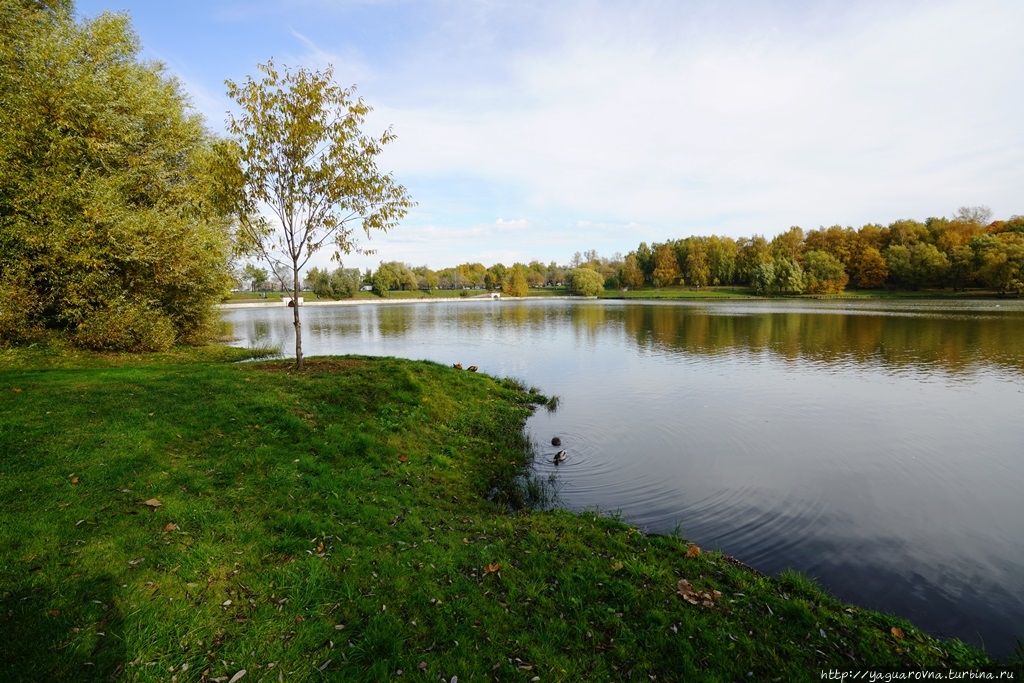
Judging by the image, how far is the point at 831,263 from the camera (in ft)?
346

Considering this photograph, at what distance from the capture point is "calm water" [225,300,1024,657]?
810 centimetres

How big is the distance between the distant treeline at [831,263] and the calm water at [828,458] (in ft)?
247

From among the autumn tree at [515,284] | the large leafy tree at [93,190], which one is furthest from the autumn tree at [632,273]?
the large leafy tree at [93,190]

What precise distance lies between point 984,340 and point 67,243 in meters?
53.0

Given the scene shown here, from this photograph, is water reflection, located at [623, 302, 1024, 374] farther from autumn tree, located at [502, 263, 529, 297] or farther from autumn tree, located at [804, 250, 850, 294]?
autumn tree, located at [502, 263, 529, 297]

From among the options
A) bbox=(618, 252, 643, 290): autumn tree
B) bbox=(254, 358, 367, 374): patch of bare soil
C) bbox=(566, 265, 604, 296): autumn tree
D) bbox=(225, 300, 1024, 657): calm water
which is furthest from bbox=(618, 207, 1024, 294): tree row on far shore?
bbox=(254, 358, 367, 374): patch of bare soil

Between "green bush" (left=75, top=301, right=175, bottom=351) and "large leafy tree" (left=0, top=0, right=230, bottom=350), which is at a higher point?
"large leafy tree" (left=0, top=0, right=230, bottom=350)

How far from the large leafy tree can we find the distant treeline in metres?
112

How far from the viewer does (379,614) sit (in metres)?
5.55

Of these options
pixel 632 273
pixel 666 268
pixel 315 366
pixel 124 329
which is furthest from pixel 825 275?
pixel 124 329

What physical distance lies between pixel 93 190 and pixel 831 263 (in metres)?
125

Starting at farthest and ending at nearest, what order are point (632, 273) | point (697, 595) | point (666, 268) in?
point (632, 273) → point (666, 268) → point (697, 595)

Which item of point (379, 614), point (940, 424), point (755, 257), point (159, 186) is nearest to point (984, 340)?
point (940, 424)

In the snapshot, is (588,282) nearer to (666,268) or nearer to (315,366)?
(666,268)
